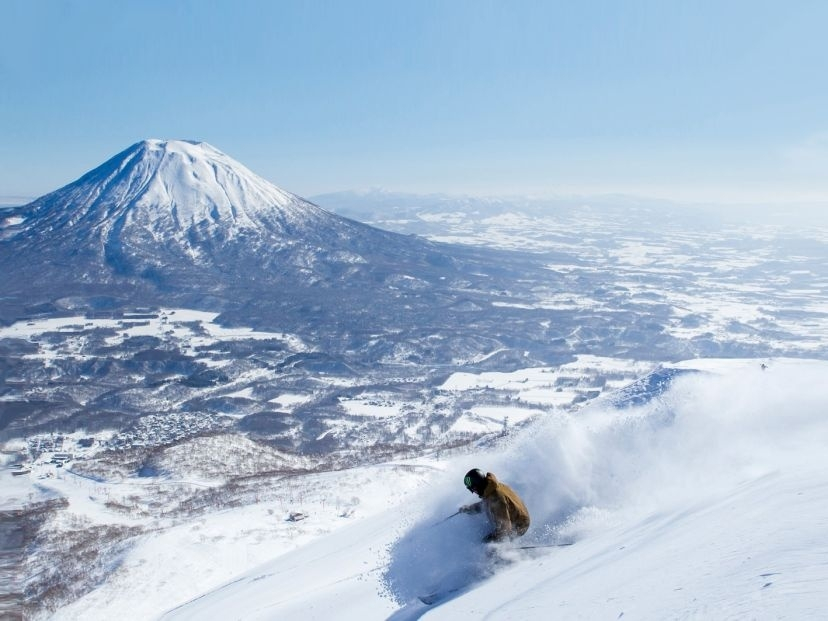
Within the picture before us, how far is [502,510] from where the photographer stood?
6926 mm

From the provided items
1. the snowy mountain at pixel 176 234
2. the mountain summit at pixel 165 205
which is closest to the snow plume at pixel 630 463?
the snowy mountain at pixel 176 234

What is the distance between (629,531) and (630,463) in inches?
71.2

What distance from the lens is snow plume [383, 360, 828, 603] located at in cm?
748

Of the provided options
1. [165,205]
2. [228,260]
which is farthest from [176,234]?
[228,260]

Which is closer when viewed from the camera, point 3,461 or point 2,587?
point 2,587

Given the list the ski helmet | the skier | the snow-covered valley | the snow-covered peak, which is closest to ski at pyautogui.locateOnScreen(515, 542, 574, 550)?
the snow-covered valley

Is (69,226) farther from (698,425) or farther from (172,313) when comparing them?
(698,425)

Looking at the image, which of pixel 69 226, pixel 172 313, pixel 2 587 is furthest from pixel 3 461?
A: pixel 69 226

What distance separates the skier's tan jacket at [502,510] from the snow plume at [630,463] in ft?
0.81

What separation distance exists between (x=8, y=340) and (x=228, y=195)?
93.5m

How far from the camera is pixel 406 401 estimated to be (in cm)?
7556

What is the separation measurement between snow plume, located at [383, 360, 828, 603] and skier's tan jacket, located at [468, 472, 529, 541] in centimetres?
25

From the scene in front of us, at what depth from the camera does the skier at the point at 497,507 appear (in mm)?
6672

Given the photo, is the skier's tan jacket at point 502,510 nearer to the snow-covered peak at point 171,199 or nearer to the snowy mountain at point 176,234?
the snowy mountain at point 176,234
